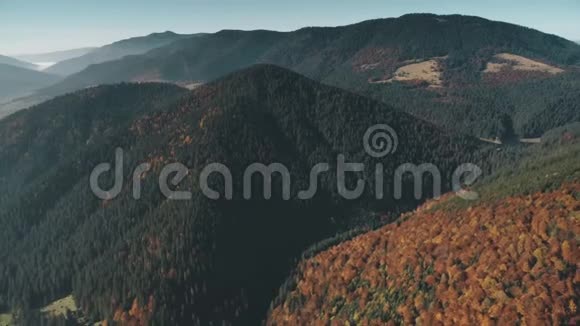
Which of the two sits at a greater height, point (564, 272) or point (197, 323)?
point (564, 272)

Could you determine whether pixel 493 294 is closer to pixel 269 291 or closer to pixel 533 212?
pixel 533 212

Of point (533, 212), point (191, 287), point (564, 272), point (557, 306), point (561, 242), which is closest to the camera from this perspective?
point (557, 306)

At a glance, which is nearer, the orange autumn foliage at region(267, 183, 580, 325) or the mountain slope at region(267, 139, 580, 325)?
the orange autumn foliage at region(267, 183, 580, 325)

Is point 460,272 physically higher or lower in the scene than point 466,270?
lower

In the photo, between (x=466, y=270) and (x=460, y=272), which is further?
(x=466, y=270)

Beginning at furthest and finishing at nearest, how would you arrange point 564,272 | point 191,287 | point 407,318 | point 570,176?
point 191,287, point 570,176, point 407,318, point 564,272

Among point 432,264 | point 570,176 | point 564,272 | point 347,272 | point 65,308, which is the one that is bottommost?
point 65,308

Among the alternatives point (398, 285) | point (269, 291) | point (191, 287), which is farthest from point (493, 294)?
point (191, 287)

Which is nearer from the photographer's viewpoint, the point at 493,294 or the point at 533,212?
the point at 493,294
